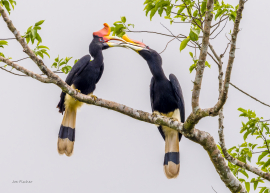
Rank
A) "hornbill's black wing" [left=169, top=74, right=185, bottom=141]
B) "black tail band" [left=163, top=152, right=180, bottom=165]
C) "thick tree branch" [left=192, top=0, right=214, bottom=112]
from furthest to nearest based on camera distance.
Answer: "black tail band" [left=163, top=152, right=180, bottom=165]
"hornbill's black wing" [left=169, top=74, right=185, bottom=141]
"thick tree branch" [left=192, top=0, right=214, bottom=112]

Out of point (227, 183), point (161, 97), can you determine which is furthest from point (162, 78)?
point (227, 183)

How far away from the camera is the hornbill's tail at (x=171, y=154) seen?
16.6 ft

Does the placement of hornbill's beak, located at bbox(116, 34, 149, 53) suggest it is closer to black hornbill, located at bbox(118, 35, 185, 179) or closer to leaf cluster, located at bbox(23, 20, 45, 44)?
black hornbill, located at bbox(118, 35, 185, 179)

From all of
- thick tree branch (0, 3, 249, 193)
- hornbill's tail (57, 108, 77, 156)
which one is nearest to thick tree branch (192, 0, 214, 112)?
thick tree branch (0, 3, 249, 193)

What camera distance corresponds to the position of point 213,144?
3742 mm

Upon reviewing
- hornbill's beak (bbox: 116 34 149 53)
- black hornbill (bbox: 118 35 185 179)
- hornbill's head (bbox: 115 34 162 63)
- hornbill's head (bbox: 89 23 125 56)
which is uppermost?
hornbill's head (bbox: 89 23 125 56)

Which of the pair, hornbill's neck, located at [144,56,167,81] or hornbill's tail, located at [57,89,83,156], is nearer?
hornbill's neck, located at [144,56,167,81]

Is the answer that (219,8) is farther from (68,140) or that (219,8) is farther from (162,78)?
(68,140)

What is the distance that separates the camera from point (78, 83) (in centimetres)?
525

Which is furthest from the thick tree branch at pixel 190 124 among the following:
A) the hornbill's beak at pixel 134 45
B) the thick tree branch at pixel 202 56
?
the hornbill's beak at pixel 134 45

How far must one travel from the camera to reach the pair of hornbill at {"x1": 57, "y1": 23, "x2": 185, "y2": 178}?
508cm

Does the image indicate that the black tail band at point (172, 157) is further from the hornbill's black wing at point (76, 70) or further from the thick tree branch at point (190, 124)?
the hornbill's black wing at point (76, 70)

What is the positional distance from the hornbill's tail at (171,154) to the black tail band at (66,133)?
1481mm

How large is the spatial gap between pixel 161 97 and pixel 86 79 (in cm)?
121
